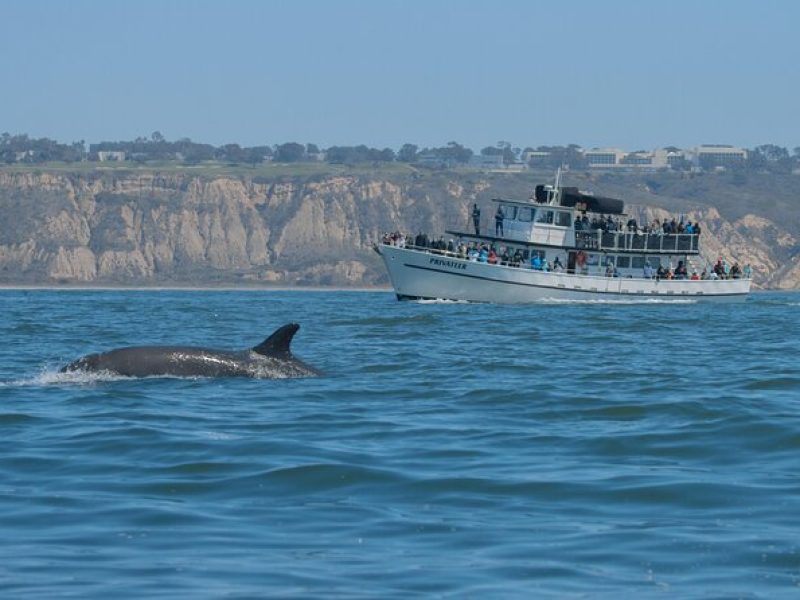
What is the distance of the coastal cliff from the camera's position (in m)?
152

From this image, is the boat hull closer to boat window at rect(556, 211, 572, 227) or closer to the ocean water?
boat window at rect(556, 211, 572, 227)

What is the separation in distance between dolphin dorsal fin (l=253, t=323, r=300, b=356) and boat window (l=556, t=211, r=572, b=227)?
5217cm

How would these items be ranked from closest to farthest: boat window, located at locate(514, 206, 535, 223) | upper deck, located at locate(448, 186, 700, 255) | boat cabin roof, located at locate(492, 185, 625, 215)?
upper deck, located at locate(448, 186, 700, 255)
boat window, located at locate(514, 206, 535, 223)
boat cabin roof, located at locate(492, 185, 625, 215)

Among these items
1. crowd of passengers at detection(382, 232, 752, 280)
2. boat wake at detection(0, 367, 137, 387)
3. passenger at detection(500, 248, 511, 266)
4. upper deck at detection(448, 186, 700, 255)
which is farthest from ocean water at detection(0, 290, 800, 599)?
upper deck at detection(448, 186, 700, 255)

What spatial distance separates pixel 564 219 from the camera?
247 ft

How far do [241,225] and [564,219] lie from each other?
9328cm

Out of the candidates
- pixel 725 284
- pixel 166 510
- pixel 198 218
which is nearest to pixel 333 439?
pixel 166 510

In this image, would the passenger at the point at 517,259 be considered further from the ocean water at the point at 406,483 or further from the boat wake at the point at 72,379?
the boat wake at the point at 72,379

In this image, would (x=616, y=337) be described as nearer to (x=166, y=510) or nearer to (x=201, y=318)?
(x=201, y=318)

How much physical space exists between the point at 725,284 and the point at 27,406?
63.5m

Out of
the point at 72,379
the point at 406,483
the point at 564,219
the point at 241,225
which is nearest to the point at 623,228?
the point at 564,219

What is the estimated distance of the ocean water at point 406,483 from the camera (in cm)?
1122

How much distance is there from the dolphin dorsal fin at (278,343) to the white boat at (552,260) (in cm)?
4703

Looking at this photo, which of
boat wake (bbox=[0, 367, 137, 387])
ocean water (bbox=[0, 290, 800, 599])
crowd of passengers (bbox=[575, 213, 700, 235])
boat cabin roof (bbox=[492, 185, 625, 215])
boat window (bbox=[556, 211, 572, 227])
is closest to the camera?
ocean water (bbox=[0, 290, 800, 599])
